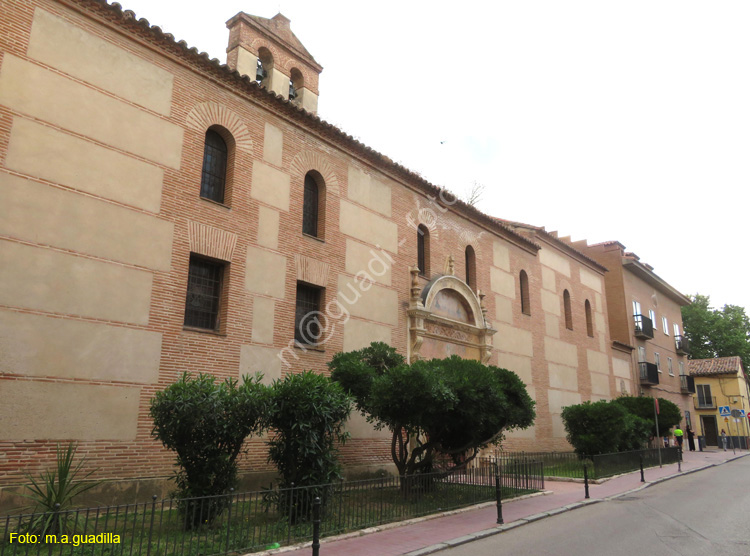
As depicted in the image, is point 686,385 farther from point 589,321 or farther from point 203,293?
point 203,293

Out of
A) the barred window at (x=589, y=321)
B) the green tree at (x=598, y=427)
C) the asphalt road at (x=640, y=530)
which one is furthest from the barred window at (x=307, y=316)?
the barred window at (x=589, y=321)

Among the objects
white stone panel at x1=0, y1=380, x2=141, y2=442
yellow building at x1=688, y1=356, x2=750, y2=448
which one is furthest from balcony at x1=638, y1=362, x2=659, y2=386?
white stone panel at x1=0, y1=380, x2=141, y2=442

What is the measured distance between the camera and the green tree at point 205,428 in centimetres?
795

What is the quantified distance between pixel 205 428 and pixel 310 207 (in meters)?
7.91

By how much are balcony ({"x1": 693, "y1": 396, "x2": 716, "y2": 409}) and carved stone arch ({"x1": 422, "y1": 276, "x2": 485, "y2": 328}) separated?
37748 millimetres

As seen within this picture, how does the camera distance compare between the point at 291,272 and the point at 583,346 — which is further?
the point at 583,346

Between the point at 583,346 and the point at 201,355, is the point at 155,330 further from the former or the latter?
the point at 583,346

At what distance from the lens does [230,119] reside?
42.2 ft

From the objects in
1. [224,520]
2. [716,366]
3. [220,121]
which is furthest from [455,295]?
[716,366]

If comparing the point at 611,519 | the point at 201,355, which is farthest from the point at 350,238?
the point at 611,519

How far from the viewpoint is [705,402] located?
46844 mm

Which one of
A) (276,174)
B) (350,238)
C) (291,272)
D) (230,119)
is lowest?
(291,272)

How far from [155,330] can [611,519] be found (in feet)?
31.0

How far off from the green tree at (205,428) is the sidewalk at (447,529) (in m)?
1.47
